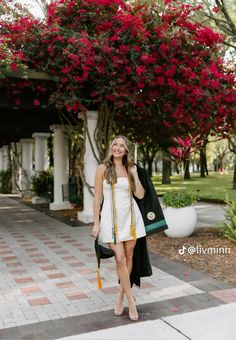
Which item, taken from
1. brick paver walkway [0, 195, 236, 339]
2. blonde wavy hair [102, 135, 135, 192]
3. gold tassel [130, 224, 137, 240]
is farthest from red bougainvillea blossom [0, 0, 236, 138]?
gold tassel [130, 224, 137, 240]

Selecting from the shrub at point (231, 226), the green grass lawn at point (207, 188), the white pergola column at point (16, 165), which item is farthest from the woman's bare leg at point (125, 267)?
the white pergola column at point (16, 165)

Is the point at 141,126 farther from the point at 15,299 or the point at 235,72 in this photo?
the point at 15,299

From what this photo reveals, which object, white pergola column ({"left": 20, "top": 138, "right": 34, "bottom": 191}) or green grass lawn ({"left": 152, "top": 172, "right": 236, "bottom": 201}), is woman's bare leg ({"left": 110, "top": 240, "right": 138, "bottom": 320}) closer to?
green grass lawn ({"left": 152, "top": 172, "right": 236, "bottom": 201})

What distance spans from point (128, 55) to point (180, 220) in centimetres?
362

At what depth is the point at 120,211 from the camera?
11.9ft

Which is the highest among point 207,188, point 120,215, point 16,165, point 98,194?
point 16,165

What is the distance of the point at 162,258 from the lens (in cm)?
618

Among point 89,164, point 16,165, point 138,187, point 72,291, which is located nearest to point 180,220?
point 72,291

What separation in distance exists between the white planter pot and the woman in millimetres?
3674

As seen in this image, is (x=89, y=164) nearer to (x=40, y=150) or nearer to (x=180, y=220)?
(x=180, y=220)

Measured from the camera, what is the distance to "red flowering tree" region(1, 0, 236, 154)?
8047mm

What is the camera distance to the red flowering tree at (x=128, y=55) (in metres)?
8.05

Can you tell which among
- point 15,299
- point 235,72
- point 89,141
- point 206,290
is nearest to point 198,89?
point 235,72

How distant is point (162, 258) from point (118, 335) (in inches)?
115
